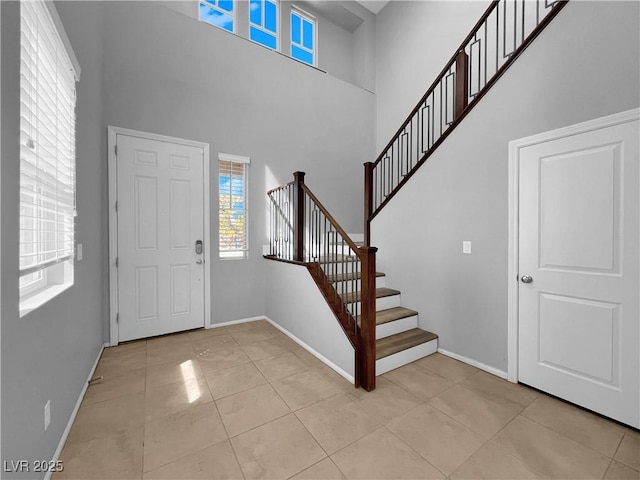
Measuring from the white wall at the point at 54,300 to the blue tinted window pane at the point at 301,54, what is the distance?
289 cm

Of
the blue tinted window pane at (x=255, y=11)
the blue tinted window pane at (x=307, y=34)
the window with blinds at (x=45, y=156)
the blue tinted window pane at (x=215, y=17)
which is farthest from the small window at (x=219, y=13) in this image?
the window with blinds at (x=45, y=156)

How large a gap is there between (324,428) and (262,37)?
5.42m

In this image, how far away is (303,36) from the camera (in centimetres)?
505

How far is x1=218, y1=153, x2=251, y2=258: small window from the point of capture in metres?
3.81

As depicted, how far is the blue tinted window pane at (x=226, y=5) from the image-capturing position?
4.08 m

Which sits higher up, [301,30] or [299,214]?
[301,30]

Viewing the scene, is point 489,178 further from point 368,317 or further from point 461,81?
point 368,317

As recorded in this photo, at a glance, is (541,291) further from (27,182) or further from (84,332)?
(84,332)

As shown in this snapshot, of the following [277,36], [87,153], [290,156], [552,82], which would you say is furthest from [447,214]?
[277,36]

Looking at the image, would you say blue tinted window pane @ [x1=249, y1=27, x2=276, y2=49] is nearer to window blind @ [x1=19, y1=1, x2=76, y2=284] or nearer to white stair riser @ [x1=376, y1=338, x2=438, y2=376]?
window blind @ [x1=19, y1=1, x2=76, y2=284]

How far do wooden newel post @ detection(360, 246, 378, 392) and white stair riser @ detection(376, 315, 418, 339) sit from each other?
649 millimetres

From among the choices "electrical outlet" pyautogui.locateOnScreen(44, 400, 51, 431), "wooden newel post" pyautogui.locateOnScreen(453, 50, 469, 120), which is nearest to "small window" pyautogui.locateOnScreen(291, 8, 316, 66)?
"wooden newel post" pyautogui.locateOnScreen(453, 50, 469, 120)

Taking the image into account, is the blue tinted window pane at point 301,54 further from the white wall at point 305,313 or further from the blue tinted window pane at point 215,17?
the white wall at point 305,313

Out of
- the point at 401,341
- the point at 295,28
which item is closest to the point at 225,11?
the point at 295,28
